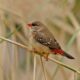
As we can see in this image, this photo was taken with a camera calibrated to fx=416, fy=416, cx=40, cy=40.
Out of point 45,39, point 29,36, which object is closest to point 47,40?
point 45,39

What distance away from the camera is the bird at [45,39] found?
2.50 meters

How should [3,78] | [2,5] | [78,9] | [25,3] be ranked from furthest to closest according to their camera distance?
1. [78,9]
2. [25,3]
3. [2,5]
4. [3,78]

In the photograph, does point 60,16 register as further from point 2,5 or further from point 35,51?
point 35,51

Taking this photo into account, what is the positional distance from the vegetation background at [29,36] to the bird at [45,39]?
0.18 feet

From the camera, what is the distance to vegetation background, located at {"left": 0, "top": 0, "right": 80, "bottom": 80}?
257 cm

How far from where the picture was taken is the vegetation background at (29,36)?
257 centimetres

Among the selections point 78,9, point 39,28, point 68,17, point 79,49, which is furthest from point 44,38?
point 78,9

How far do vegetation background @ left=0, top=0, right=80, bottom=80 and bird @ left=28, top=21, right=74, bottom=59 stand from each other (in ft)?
0.18

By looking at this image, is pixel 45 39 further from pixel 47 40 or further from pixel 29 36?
pixel 29 36

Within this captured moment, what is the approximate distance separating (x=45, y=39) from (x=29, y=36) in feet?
0.54

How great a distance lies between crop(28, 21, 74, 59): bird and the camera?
2502mm

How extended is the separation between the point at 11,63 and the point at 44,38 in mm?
263

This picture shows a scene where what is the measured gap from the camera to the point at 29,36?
2.70m

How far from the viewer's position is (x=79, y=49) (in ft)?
9.29
